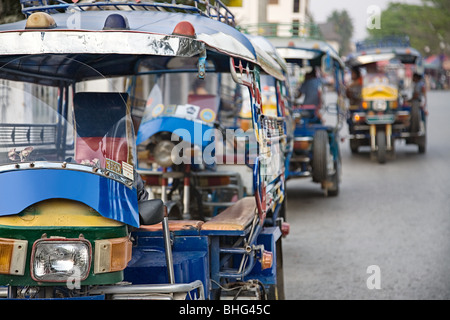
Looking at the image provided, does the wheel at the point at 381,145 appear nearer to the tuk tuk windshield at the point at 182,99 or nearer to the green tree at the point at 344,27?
the tuk tuk windshield at the point at 182,99

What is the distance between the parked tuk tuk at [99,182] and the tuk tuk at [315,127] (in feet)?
18.9

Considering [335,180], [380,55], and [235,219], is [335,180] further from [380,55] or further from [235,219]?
[235,219]

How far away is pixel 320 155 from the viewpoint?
10750 millimetres

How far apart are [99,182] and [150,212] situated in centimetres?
39

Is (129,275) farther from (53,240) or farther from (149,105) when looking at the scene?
(149,105)

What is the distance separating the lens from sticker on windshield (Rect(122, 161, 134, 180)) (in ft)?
11.5

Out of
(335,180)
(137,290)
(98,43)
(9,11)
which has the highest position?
(9,11)

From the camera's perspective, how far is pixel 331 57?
11.7 metres

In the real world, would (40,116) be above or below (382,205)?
above

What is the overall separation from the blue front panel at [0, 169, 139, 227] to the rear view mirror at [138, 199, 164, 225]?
272 mm

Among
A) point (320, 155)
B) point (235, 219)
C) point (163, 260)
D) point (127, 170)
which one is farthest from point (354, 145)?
point (127, 170)

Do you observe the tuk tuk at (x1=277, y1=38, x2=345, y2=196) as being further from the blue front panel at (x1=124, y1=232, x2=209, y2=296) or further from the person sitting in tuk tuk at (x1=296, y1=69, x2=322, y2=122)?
the blue front panel at (x1=124, y1=232, x2=209, y2=296)

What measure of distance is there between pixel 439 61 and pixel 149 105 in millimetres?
55672

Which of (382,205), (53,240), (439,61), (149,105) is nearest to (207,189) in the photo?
(149,105)
